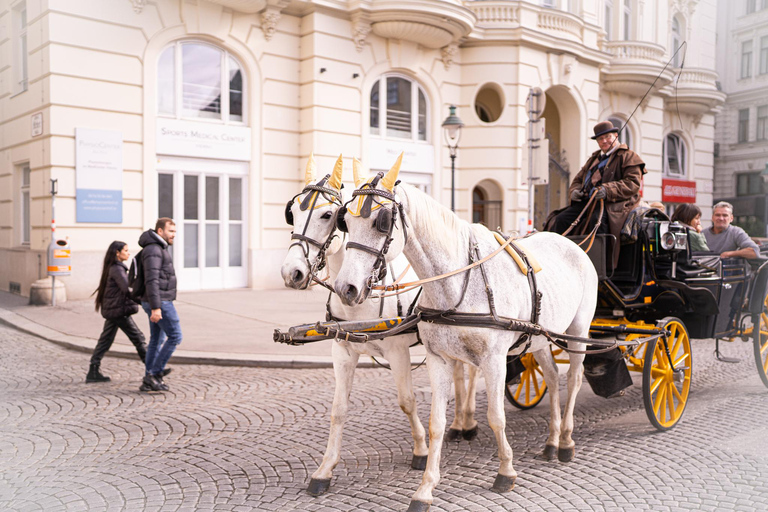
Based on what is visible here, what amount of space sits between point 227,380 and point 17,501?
3452 millimetres

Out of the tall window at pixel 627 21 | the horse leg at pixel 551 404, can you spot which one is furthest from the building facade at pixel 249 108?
the horse leg at pixel 551 404

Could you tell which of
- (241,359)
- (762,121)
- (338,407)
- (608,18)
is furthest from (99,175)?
(608,18)

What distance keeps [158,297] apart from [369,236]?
3.93 m

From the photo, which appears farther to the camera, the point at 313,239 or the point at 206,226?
the point at 206,226

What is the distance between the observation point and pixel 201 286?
48.9 feet

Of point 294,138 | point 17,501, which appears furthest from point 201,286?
point 17,501

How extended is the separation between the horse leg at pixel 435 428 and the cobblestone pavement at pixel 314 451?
0.19 meters

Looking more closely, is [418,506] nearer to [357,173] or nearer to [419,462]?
[419,462]

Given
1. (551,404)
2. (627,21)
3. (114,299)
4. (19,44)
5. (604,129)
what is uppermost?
(627,21)

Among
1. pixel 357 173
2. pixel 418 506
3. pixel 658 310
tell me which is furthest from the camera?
pixel 658 310

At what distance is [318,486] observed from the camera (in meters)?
4.05

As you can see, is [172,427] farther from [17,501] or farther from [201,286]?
[201,286]

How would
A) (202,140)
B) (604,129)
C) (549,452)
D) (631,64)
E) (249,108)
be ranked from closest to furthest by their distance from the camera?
(549,452), (604,129), (202,140), (249,108), (631,64)

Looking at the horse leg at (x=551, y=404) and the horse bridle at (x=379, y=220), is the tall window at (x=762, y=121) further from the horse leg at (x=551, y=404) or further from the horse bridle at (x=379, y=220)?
the horse leg at (x=551, y=404)
